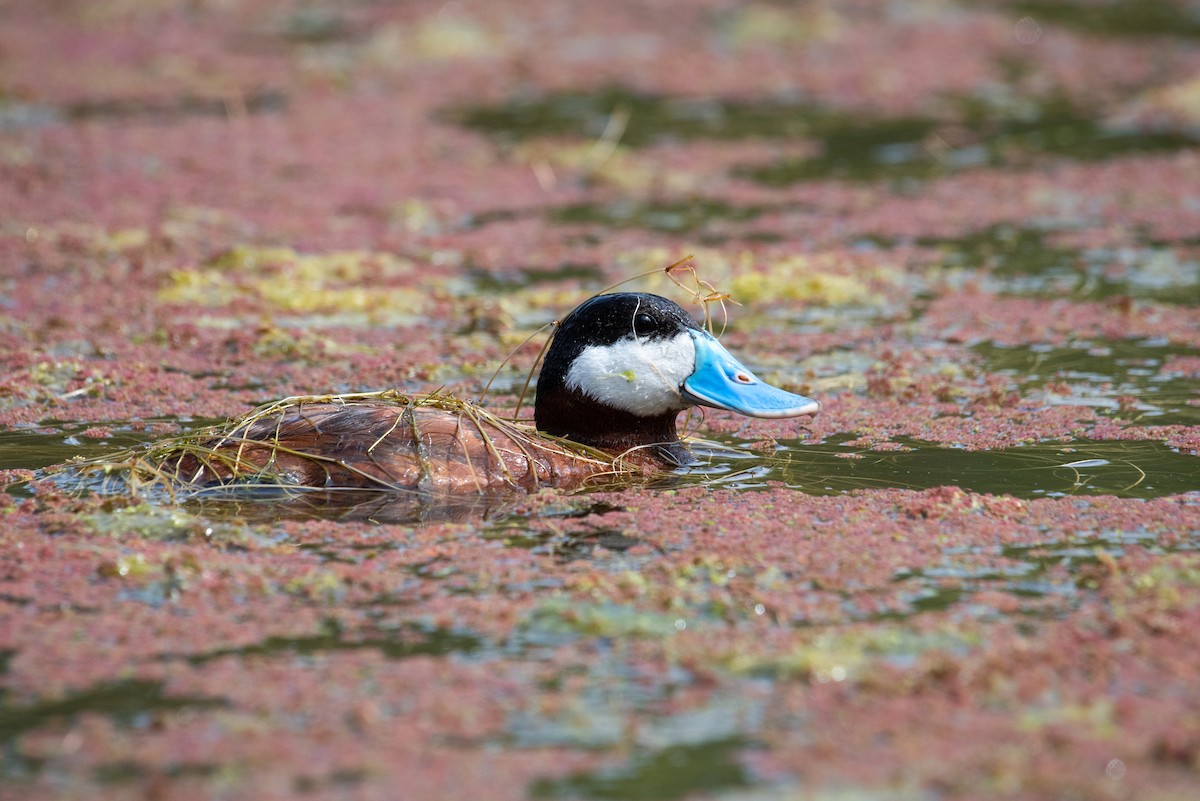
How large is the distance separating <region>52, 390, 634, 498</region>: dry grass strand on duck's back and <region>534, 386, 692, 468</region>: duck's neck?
20cm

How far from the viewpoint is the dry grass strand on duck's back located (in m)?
5.68

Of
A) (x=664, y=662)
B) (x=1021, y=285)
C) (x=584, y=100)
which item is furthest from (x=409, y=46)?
(x=664, y=662)

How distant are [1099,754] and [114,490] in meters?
3.44

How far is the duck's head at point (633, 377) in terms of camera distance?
628 cm

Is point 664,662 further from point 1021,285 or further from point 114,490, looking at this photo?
point 1021,285

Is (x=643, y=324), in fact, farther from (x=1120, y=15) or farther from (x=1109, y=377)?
(x=1120, y=15)

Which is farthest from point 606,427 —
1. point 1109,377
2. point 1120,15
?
point 1120,15

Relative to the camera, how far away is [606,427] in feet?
20.9

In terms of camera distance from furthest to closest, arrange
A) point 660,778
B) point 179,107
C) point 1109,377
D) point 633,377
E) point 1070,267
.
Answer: point 179,107, point 1070,267, point 1109,377, point 633,377, point 660,778

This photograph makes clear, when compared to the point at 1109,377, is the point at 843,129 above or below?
above

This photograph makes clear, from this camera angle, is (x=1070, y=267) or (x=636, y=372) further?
(x=1070, y=267)

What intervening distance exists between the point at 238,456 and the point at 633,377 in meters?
1.54

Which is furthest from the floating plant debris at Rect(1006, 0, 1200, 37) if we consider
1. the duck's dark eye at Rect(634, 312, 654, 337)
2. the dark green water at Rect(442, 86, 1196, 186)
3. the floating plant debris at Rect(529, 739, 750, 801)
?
the floating plant debris at Rect(529, 739, 750, 801)

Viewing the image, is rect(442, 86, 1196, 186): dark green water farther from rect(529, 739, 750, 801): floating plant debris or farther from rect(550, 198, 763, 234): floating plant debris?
rect(529, 739, 750, 801): floating plant debris
